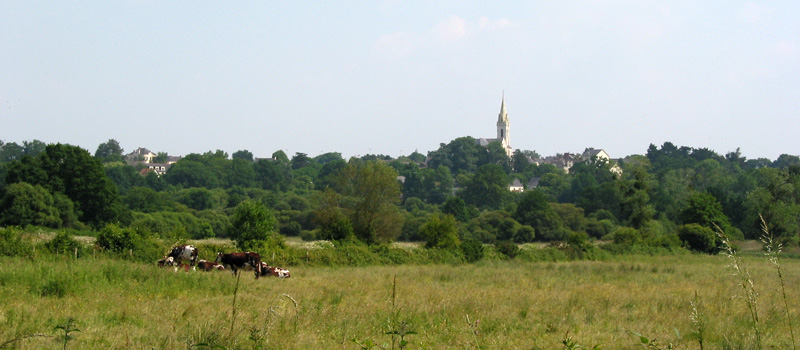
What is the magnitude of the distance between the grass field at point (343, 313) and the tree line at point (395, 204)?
4.60 meters

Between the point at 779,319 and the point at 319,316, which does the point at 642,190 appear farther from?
the point at 319,316

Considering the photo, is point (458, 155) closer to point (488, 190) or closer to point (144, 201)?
point (488, 190)

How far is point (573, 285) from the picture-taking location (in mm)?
20438

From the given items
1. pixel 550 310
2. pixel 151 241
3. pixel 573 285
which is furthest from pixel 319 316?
pixel 151 241

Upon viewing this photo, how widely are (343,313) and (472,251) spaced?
26606 millimetres

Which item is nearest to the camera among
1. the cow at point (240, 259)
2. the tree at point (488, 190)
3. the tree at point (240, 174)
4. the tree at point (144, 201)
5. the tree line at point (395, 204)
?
the cow at point (240, 259)

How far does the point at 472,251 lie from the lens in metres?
38.2

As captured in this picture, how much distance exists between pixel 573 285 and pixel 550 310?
679 centimetres

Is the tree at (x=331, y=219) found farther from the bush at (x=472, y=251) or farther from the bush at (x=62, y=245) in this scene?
the bush at (x=62, y=245)

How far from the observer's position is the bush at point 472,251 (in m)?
37.5

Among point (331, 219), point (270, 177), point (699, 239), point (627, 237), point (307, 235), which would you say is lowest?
point (307, 235)

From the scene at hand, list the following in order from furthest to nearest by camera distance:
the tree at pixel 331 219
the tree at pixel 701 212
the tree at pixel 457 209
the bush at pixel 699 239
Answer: the tree at pixel 457 209 < the tree at pixel 701 212 < the bush at pixel 699 239 < the tree at pixel 331 219

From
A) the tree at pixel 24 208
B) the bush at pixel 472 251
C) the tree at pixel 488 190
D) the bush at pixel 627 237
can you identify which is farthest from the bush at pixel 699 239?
the tree at pixel 488 190

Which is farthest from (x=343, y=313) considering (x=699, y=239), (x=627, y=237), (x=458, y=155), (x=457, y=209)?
(x=458, y=155)
